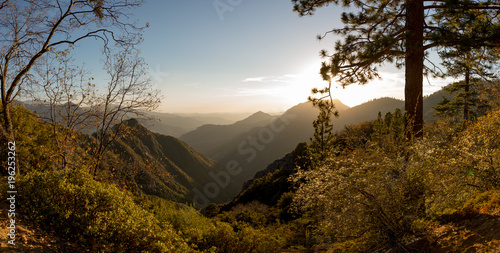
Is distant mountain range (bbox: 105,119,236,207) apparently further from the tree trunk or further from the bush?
the tree trunk

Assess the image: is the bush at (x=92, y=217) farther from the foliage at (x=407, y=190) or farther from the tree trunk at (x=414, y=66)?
the tree trunk at (x=414, y=66)

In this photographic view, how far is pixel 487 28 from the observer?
17.0ft

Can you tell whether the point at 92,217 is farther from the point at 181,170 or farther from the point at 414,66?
the point at 181,170

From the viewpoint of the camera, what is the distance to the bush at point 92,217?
3887 mm

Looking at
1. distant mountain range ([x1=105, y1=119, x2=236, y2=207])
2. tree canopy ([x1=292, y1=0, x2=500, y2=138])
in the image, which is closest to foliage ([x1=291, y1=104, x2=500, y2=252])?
tree canopy ([x1=292, y1=0, x2=500, y2=138])

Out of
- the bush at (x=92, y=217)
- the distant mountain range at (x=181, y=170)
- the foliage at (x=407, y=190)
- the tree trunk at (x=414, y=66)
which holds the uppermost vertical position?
the tree trunk at (x=414, y=66)

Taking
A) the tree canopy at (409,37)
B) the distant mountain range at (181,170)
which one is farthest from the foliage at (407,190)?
the distant mountain range at (181,170)

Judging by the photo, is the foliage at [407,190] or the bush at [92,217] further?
the bush at [92,217]

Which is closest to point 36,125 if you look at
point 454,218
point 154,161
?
point 154,161

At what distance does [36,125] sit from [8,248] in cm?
1259

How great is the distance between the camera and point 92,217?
4.39m

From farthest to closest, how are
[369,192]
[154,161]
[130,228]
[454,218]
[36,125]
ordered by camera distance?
[36,125], [154,161], [130,228], [369,192], [454,218]

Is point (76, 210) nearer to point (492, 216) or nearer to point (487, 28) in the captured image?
point (492, 216)

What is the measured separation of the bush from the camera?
12.8ft
